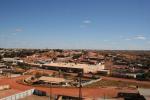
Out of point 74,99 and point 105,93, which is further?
point 105,93

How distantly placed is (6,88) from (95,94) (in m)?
14.7

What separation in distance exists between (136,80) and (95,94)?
20.7 metres

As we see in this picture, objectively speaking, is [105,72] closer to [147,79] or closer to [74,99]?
[147,79]

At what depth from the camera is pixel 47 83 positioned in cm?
4759

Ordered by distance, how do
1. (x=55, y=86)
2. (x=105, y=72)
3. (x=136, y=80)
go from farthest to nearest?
(x=105, y=72) < (x=136, y=80) < (x=55, y=86)

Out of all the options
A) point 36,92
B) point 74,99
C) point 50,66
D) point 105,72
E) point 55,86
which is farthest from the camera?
point 50,66

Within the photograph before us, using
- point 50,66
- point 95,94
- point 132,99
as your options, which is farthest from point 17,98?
point 50,66

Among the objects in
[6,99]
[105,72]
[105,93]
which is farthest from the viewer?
[105,72]

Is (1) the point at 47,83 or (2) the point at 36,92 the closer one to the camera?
(2) the point at 36,92

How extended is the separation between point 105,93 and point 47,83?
520 inches

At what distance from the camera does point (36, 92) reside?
3672 centimetres

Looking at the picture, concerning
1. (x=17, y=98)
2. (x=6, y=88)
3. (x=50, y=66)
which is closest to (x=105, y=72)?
(x=50, y=66)

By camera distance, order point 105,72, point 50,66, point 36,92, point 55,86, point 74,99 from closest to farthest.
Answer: point 74,99, point 36,92, point 55,86, point 105,72, point 50,66

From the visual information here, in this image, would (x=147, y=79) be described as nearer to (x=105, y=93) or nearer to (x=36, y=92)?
(x=105, y=93)
